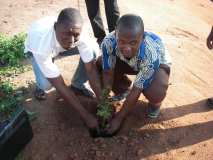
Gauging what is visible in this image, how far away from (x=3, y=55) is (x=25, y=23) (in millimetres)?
1004

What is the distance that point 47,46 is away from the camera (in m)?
3.09

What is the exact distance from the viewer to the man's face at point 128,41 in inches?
111

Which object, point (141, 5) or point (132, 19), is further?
point (141, 5)

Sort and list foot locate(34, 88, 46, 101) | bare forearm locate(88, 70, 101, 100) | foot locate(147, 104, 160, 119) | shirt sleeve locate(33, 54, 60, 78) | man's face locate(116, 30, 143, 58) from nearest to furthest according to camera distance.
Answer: man's face locate(116, 30, 143, 58)
shirt sleeve locate(33, 54, 60, 78)
bare forearm locate(88, 70, 101, 100)
foot locate(147, 104, 160, 119)
foot locate(34, 88, 46, 101)

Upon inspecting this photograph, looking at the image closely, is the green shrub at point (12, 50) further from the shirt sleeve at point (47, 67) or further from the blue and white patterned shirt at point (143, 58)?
the blue and white patterned shirt at point (143, 58)

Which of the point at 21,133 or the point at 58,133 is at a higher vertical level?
the point at 21,133

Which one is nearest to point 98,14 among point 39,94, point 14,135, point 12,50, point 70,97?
point 12,50

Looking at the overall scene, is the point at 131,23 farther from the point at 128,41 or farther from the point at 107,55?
the point at 107,55

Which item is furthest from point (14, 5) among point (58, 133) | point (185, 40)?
point (58, 133)

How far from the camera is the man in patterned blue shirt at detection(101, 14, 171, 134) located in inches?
113

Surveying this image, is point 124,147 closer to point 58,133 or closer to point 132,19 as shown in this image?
point 58,133

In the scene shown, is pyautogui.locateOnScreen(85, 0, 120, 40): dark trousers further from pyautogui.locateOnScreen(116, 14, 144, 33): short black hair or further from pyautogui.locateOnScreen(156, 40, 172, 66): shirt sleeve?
pyautogui.locateOnScreen(116, 14, 144, 33): short black hair

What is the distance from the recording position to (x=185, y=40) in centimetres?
505

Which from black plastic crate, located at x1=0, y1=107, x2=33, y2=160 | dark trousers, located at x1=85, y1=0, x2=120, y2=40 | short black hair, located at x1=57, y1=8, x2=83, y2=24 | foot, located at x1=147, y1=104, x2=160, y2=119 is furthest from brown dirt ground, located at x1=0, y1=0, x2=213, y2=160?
short black hair, located at x1=57, y1=8, x2=83, y2=24
